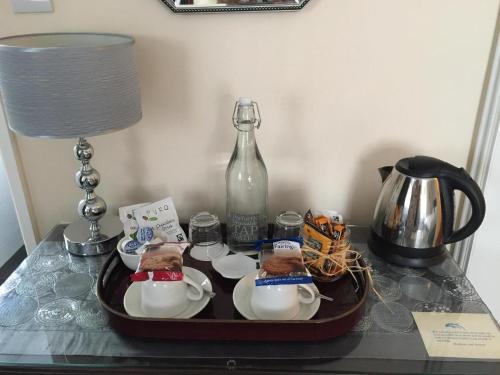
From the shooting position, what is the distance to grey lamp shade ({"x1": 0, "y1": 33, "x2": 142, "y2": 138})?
2.51ft

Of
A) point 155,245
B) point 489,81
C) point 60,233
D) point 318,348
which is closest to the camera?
point 318,348

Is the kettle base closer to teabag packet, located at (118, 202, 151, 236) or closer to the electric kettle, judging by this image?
the electric kettle

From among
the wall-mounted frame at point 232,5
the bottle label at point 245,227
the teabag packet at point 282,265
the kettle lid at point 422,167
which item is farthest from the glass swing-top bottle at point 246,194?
the kettle lid at point 422,167

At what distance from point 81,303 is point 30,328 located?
0.34 ft

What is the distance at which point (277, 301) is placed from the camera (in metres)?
0.78

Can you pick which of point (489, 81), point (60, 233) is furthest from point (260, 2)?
point (60, 233)

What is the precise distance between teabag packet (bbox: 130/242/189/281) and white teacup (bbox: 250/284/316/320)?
158mm

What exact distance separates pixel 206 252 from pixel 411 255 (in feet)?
1.62

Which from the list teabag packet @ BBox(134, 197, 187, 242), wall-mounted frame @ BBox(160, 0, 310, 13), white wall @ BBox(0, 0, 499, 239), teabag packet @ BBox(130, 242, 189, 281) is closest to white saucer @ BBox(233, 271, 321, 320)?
teabag packet @ BBox(130, 242, 189, 281)

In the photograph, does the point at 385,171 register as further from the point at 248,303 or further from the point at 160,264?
the point at 160,264

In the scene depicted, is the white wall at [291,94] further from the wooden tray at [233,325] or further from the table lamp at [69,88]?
the wooden tray at [233,325]

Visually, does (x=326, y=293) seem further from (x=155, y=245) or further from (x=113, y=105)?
(x=113, y=105)

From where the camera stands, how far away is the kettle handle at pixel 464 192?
90cm

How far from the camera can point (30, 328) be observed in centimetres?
81
